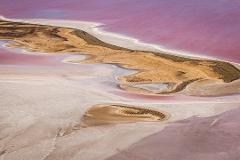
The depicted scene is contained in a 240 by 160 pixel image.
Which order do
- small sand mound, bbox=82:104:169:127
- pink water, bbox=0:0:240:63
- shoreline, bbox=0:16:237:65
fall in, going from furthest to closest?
pink water, bbox=0:0:240:63 → shoreline, bbox=0:16:237:65 → small sand mound, bbox=82:104:169:127

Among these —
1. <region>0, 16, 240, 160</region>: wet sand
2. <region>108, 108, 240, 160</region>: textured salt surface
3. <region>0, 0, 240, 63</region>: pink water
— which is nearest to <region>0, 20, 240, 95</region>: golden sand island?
<region>0, 16, 240, 160</region>: wet sand

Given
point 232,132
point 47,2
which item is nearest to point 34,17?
point 47,2

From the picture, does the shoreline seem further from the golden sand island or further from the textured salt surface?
the textured salt surface

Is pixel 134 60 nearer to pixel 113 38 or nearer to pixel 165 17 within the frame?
pixel 113 38

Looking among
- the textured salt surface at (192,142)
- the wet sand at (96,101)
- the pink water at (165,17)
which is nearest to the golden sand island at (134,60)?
the wet sand at (96,101)

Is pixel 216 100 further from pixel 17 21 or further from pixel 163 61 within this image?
pixel 17 21
